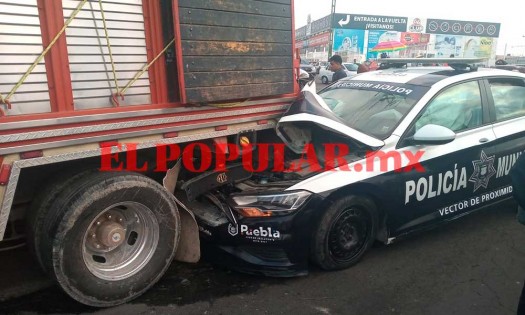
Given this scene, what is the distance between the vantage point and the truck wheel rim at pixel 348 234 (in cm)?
327

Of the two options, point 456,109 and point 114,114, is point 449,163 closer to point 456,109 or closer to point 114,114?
point 456,109

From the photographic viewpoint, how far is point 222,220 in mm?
3201

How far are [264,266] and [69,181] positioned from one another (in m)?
1.52

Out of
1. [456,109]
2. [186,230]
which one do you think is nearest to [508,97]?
[456,109]

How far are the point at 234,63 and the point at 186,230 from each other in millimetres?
1389

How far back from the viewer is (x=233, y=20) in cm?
312

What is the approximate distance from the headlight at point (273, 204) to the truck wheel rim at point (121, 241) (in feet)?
2.28

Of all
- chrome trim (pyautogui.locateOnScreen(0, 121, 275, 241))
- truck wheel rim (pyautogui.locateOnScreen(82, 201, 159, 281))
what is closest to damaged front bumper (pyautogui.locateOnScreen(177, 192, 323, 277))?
truck wheel rim (pyautogui.locateOnScreen(82, 201, 159, 281))

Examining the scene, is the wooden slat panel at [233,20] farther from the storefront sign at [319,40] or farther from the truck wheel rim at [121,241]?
the storefront sign at [319,40]

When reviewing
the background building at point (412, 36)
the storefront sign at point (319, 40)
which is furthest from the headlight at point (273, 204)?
the storefront sign at point (319, 40)

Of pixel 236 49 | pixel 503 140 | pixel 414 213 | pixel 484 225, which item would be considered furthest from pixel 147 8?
pixel 484 225

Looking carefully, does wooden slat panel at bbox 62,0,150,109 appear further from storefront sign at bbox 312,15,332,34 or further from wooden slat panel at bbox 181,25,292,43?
storefront sign at bbox 312,15,332,34

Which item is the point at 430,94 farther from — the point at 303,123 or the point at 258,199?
the point at 258,199

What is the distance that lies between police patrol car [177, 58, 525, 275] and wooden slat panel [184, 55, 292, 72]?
40 centimetres
